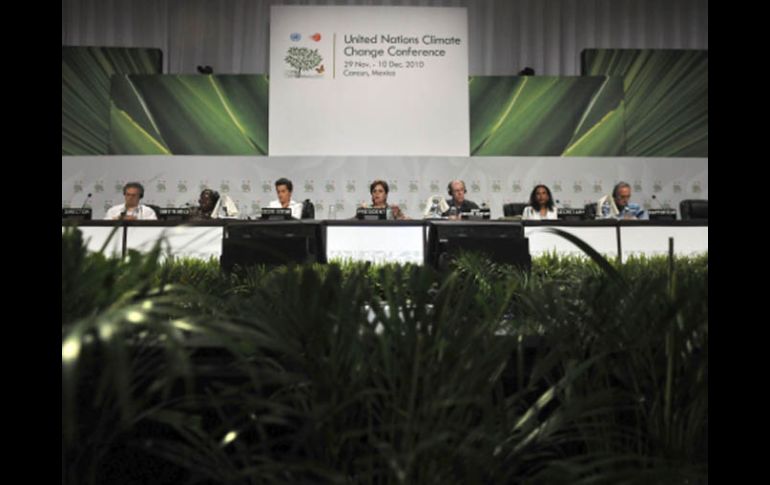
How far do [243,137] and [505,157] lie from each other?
3.52 metres

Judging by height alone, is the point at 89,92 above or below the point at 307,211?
above

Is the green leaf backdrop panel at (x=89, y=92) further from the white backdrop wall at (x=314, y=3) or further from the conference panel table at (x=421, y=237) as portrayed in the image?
the conference panel table at (x=421, y=237)

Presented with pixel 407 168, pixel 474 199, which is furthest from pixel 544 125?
pixel 407 168

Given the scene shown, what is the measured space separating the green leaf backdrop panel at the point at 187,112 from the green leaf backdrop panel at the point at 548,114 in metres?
2.93

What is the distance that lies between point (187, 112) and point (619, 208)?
568 cm

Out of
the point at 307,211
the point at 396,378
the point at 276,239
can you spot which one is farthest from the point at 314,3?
the point at 396,378

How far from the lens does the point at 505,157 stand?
7480 mm

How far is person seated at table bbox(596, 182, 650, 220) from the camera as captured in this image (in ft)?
20.8

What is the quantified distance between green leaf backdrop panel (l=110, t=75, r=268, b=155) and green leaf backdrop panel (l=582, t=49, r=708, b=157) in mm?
4557

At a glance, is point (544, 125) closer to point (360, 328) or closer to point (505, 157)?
point (505, 157)

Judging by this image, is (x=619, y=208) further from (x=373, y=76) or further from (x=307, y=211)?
(x=307, y=211)

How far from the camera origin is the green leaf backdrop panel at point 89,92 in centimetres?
730

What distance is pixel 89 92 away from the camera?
7.31 meters
